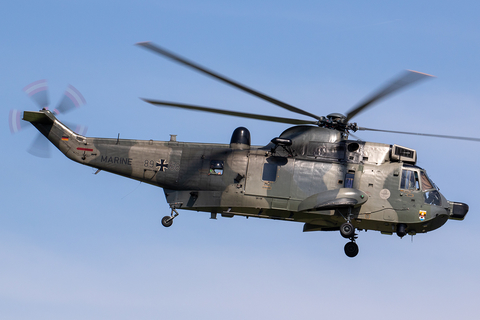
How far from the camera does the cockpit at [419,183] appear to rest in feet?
75.0

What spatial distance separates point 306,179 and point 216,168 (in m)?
3.59

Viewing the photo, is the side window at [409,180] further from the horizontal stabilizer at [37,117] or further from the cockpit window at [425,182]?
the horizontal stabilizer at [37,117]

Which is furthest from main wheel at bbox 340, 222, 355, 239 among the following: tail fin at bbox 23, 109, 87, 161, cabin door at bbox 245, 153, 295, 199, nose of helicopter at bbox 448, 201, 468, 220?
tail fin at bbox 23, 109, 87, 161

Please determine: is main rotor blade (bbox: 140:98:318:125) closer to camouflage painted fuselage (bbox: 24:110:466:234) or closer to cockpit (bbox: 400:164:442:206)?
camouflage painted fuselage (bbox: 24:110:466:234)

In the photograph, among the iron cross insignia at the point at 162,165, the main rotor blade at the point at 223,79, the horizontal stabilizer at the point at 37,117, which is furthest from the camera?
the horizontal stabilizer at the point at 37,117

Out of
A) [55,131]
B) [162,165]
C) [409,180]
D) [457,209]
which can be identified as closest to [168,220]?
[162,165]

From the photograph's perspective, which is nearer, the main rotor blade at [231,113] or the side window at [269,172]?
the main rotor blade at [231,113]

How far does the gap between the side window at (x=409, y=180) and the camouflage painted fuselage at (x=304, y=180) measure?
0.04 metres

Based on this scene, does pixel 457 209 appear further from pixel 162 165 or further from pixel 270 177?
pixel 162 165

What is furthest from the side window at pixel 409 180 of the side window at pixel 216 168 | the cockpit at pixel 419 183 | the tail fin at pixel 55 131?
the tail fin at pixel 55 131

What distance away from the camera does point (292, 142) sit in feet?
76.9

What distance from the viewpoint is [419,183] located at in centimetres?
2297

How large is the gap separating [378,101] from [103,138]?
11397 millimetres

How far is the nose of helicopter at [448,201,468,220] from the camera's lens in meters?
23.3
